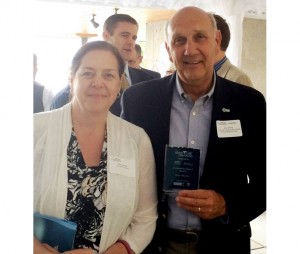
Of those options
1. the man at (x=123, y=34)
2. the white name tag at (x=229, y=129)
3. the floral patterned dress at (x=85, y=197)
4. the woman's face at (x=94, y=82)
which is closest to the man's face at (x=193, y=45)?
the white name tag at (x=229, y=129)

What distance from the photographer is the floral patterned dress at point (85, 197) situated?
0.77 metres

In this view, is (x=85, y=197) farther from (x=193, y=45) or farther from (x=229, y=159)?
(x=193, y=45)

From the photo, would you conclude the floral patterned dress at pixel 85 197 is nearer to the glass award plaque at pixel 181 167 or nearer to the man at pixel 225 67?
the glass award plaque at pixel 181 167

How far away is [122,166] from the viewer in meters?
0.82

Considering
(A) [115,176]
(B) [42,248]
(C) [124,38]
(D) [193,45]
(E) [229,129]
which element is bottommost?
(B) [42,248]

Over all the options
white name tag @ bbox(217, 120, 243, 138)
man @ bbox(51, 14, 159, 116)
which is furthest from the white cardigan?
man @ bbox(51, 14, 159, 116)

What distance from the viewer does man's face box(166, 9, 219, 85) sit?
0.99 metres

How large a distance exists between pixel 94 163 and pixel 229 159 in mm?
397

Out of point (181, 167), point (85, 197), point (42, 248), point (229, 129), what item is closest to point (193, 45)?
point (229, 129)

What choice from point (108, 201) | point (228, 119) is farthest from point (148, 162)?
point (228, 119)

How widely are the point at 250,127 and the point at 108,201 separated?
0.46 metres

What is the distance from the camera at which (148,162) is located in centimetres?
88
